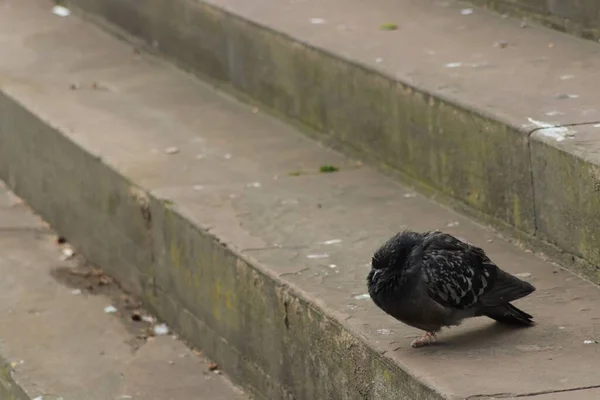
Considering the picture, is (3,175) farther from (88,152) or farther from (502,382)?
(502,382)

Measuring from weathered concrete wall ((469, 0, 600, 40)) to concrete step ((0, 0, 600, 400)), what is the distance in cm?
115

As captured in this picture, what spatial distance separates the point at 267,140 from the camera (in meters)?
6.61

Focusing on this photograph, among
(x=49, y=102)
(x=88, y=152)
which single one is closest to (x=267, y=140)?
(x=88, y=152)

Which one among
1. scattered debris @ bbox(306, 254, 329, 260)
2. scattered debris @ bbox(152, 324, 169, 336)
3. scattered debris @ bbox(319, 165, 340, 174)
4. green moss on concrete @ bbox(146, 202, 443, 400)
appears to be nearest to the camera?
green moss on concrete @ bbox(146, 202, 443, 400)

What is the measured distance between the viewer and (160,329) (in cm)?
582

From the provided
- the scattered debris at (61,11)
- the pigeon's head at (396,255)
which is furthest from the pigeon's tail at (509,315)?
the scattered debris at (61,11)

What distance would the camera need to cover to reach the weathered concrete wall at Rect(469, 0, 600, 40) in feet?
20.1

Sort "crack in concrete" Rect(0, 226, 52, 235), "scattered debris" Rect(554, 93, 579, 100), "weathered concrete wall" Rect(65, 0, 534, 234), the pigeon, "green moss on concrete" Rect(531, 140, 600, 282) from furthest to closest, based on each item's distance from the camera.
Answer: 1. "crack in concrete" Rect(0, 226, 52, 235)
2. "scattered debris" Rect(554, 93, 579, 100)
3. "weathered concrete wall" Rect(65, 0, 534, 234)
4. "green moss on concrete" Rect(531, 140, 600, 282)
5. the pigeon

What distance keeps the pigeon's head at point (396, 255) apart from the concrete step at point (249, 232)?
0.92ft

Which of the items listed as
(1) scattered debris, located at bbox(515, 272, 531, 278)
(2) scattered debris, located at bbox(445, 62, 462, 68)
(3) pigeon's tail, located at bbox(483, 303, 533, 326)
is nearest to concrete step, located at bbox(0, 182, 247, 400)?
(1) scattered debris, located at bbox(515, 272, 531, 278)

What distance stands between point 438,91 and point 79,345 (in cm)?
179

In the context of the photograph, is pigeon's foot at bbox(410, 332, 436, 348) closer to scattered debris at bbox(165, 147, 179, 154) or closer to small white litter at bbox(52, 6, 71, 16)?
scattered debris at bbox(165, 147, 179, 154)

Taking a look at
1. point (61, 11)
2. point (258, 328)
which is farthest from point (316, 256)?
point (61, 11)

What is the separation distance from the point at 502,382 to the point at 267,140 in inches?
119
